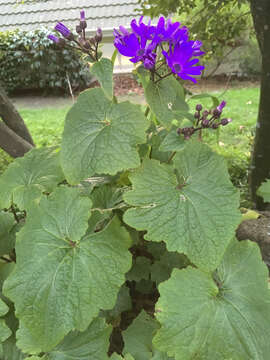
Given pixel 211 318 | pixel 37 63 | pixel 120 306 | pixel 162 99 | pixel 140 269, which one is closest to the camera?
pixel 211 318

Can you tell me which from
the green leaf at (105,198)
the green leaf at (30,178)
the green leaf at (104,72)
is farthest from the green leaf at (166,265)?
the green leaf at (104,72)

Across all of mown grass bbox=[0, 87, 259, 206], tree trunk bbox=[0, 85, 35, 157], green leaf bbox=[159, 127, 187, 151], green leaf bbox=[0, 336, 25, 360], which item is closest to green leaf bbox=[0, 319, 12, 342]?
green leaf bbox=[0, 336, 25, 360]

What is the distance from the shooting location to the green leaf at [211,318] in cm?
93

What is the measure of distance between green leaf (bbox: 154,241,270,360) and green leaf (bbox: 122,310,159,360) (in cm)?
21

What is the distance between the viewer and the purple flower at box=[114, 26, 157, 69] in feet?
3.17

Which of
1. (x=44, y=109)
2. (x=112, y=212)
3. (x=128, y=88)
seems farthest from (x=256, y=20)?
(x=128, y=88)

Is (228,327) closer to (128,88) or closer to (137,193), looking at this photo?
(137,193)

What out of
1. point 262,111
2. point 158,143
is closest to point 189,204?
point 158,143

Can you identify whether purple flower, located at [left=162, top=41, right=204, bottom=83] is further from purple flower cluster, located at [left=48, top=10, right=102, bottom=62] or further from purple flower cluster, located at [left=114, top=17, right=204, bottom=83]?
purple flower cluster, located at [left=48, top=10, right=102, bottom=62]

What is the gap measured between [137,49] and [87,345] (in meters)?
0.87

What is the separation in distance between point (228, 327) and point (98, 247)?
418 millimetres

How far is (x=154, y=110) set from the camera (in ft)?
3.38

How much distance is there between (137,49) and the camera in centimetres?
97

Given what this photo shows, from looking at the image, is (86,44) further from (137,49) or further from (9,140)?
(9,140)
